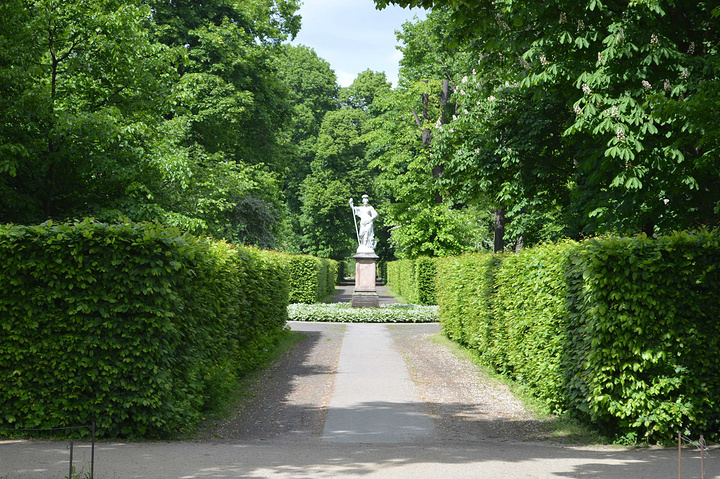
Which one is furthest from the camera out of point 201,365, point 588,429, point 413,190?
point 413,190

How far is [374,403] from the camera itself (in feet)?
29.9

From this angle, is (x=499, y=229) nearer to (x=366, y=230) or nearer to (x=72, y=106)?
(x=366, y=230)

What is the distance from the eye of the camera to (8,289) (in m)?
6.78

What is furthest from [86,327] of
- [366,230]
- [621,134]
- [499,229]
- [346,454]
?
[499,229]

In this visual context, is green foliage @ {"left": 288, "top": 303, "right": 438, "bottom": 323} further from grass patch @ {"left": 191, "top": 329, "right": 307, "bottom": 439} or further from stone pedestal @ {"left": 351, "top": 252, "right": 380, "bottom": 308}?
grass patch @ {"left": 191, "top": 329, "right": 307, "bottom": 439}

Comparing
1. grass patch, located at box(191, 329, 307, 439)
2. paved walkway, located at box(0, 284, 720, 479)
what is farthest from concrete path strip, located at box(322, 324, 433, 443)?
grass patch, located at box(191, 329, 307, 439)

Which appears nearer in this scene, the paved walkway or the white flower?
the paved walkway

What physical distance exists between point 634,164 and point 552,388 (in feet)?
14.8

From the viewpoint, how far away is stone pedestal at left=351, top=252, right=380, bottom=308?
26094mm

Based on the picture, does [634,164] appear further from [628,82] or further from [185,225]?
Result: [185,225]

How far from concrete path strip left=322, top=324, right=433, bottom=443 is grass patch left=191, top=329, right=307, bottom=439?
1.35 m

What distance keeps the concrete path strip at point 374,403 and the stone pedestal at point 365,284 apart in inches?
443

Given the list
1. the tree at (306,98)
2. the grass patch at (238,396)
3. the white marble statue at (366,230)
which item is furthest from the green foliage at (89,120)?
the tree at (306,98)

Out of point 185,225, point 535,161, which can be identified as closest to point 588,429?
point 535,161
